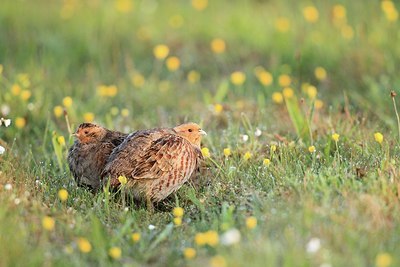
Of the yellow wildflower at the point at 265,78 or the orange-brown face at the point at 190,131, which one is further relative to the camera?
the yellow wildflower at the point at 265,78

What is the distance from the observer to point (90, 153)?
587 cm

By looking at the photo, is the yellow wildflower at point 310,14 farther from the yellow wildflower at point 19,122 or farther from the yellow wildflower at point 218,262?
the yellow wildflower at point 218,262

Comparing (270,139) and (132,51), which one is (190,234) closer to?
(270,139)

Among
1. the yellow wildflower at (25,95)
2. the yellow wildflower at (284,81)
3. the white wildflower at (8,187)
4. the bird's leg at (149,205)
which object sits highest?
the white wildflower at (8,187)

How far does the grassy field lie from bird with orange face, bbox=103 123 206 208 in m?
0.15

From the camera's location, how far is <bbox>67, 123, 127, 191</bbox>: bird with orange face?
5793 millimetres

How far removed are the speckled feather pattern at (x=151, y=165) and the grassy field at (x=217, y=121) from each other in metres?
0.15

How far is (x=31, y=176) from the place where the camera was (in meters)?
5.66

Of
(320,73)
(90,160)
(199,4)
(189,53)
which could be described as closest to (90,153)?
(90,160)

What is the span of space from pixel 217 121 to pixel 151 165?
1.96 m

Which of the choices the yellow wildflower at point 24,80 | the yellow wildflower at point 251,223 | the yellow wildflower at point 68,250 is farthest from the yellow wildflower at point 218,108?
the yellow wildflower at point 68,250

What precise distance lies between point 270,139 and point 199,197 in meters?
1.27

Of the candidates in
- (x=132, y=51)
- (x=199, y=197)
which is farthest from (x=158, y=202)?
(x=132, y=51)

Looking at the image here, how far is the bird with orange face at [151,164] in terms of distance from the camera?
5414 millimetres
